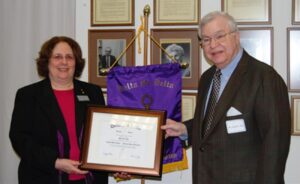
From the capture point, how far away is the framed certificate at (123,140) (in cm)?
222

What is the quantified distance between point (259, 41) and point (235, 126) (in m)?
1.20

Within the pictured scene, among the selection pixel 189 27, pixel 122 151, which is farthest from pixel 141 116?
pixel 189 27

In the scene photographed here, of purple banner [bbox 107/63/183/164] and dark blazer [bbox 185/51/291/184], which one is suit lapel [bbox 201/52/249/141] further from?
purple banner [bbox 107/63/183/164]

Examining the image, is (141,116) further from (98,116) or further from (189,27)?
(189,27)

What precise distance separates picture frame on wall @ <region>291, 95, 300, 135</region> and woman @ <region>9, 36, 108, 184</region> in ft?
5.07

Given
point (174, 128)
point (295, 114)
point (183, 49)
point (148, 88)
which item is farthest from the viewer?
point (183, 49)

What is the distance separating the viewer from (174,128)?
7.63ft

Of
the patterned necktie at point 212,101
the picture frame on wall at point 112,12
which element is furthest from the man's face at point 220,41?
the picture frame on wall at point 112,12

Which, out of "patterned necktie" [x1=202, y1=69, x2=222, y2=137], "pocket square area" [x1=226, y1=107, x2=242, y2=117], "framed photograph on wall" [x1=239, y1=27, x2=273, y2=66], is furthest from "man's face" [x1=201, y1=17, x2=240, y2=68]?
"framed photograph on wall" [x1=239, y1=27, x2=273, y2=66]

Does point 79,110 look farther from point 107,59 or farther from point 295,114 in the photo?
point 295,114

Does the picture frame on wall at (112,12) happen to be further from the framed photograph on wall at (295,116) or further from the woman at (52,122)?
the framed photograph on wall at (295,116)

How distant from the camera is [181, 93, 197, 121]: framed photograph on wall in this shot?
9.70 ft

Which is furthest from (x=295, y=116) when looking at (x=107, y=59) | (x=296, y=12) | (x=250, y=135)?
(x=107, y=59)

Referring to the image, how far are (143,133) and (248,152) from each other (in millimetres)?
683
